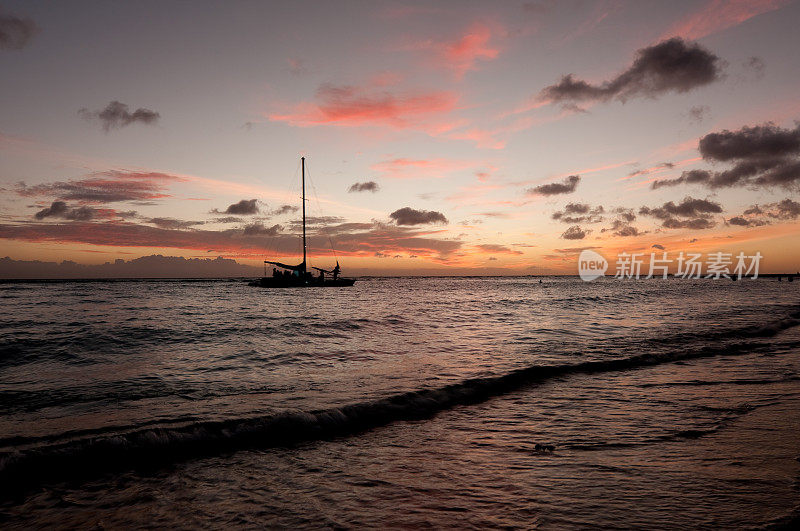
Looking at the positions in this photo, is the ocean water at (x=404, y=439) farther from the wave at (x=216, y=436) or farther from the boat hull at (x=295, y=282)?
the boat hull at (x=295, y=282)

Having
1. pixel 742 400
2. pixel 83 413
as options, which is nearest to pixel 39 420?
pixel 83 413

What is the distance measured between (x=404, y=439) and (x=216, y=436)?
3807 millimetres

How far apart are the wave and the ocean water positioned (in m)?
0.04

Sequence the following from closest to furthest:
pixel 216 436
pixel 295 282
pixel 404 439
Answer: pixel 404 439 < pixel 216 436 < pixel 295 282

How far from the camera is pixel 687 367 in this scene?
15.8m

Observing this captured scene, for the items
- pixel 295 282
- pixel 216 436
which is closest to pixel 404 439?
pixel 216 436

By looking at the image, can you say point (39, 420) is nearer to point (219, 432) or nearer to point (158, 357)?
point (219, 432)

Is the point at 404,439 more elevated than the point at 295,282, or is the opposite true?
the point at 295,282

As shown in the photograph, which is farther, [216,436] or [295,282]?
[295,282]

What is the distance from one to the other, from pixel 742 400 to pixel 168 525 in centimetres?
1236

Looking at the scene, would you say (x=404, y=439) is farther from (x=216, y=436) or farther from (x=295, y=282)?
(x=295, y=282)

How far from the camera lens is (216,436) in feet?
29.2

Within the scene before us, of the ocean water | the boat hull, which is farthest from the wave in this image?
the boat hull

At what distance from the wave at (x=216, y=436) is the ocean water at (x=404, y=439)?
0.04 meters
